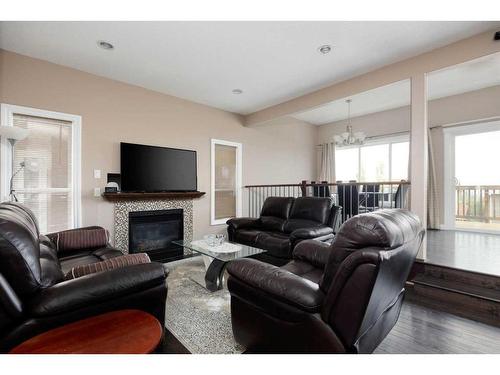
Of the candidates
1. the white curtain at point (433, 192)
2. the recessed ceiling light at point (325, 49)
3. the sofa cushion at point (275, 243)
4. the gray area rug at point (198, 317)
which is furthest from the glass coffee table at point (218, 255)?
the white curtain at point (433, 192)

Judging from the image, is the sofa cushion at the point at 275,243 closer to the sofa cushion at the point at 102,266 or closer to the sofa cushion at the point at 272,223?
the sofa cushion at the point at 272,223

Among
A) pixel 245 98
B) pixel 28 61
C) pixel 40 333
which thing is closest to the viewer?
pixel 40 333

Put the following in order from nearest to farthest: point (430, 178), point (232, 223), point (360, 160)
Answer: point (232, 223)
point (430, 178)
point (360, 160)

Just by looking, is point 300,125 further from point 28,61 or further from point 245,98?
point 28,61

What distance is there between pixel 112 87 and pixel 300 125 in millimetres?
4807

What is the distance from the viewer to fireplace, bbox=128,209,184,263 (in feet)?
13.0

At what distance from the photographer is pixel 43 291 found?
4.17ft

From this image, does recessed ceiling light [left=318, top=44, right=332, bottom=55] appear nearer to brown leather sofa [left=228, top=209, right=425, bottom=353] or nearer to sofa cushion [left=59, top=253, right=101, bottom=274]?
brown leather sofa [left=228, top=209, right=425, bottom=353]

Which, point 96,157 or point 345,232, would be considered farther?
point 96,157

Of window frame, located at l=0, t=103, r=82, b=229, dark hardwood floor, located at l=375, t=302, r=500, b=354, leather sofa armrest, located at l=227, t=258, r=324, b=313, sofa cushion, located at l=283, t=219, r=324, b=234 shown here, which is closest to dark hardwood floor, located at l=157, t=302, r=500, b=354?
dark hardwood floor, located at l=375, t=302, r=500, b=354

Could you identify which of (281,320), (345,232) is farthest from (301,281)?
(345,232)

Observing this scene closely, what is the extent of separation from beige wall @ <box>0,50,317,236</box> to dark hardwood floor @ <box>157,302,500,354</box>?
2948 mm

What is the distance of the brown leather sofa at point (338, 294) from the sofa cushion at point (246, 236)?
2029mm

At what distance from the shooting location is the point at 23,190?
3.15m
